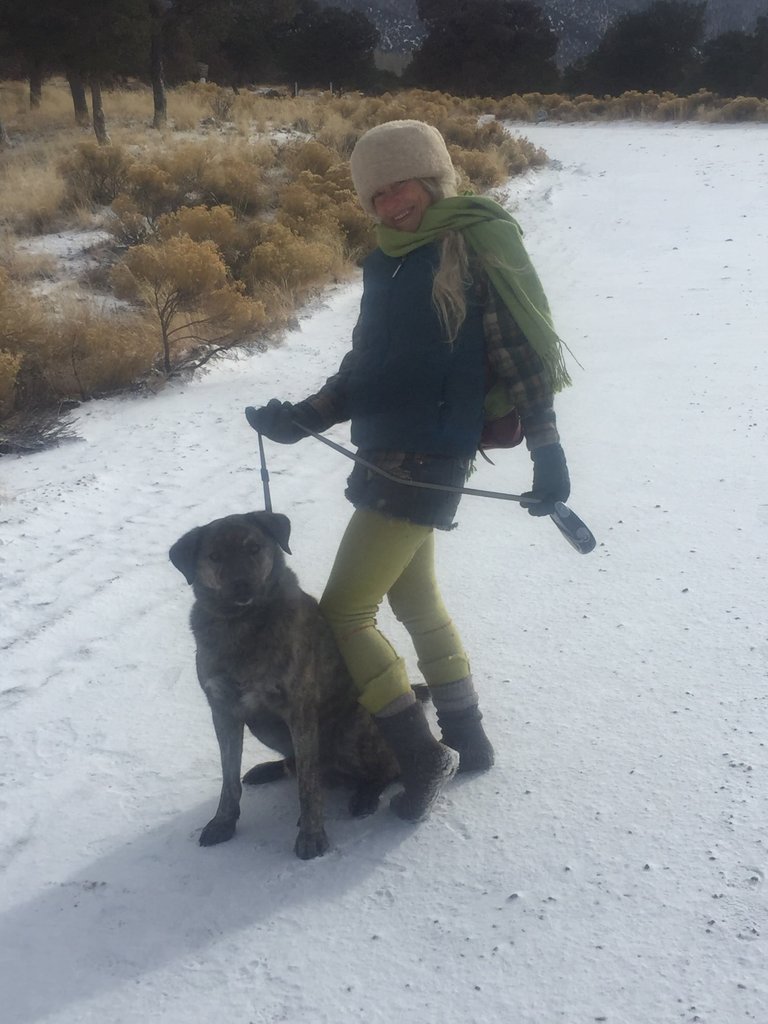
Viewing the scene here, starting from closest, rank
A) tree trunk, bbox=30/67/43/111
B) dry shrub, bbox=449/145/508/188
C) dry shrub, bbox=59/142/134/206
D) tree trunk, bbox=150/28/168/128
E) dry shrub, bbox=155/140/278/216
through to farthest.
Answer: dry shrub, bbox=59/142/134/206
dry shrub, bbox=155/140/278/216
dry shrub, bbox=449/145/508/188
tree trunk, bbox=150/28/168/128
tree trunk, bbox=30/67/43/111

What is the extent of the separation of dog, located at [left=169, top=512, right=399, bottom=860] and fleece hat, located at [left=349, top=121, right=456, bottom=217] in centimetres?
96

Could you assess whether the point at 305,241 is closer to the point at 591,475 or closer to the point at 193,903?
the point at 591,475

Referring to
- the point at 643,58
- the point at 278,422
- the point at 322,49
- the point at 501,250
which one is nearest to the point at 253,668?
the point at 278,422

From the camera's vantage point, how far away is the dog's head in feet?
8.00

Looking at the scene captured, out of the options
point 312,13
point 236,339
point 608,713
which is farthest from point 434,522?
point 312,13

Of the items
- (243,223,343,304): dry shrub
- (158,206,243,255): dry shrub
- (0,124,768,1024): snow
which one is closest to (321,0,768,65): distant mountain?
(158,206,243,255): dry shrub

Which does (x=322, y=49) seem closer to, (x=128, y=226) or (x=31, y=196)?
(x=31, y=196)

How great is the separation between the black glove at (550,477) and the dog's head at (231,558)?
73cm

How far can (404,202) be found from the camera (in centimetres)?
246

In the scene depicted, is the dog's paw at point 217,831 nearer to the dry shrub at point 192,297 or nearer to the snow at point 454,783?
the snow at point 454,783

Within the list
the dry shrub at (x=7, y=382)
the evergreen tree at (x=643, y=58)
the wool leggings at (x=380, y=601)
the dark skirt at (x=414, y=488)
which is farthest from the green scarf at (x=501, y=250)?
the evergreen tree at (x=643, y=58)

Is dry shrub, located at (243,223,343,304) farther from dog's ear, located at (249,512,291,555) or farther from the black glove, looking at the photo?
the black glove

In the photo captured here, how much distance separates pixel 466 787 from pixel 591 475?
2.64 meters

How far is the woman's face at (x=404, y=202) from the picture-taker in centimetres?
245
